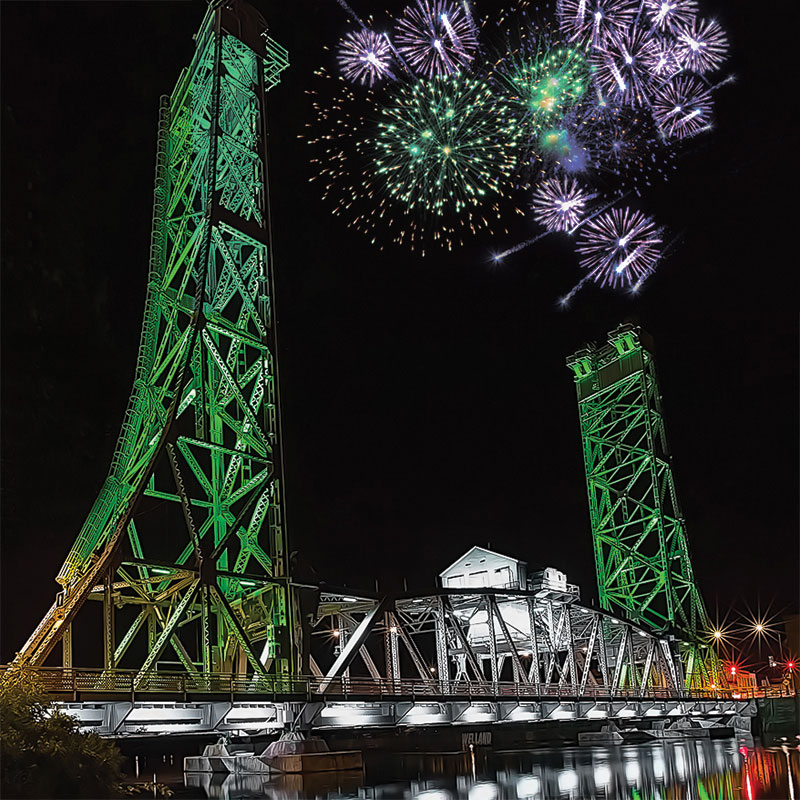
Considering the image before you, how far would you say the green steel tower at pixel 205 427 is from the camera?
94.1 ft

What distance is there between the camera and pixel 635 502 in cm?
6197

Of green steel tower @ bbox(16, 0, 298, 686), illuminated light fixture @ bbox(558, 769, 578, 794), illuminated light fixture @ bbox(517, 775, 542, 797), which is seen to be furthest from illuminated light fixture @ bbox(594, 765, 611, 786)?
green steel tower @ bbox(16, 0, 298, 686)

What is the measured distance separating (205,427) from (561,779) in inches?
613

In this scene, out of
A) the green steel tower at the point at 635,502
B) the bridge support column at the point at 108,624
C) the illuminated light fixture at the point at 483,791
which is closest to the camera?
the illuminated light fixture at the point at 483,791

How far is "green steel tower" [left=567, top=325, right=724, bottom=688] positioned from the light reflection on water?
18.8 metres

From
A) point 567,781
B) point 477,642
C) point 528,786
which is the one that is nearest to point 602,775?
point 567,781

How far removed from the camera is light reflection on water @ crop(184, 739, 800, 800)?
2361 cm

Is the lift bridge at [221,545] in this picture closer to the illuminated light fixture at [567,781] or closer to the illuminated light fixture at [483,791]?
the illuminated light fixture at [483,791]

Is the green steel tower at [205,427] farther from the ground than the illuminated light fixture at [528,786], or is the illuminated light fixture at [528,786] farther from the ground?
the green steel tower at [205,427]

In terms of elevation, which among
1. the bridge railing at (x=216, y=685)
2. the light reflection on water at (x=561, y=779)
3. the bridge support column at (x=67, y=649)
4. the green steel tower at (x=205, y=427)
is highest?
the green steel tower at (x=205, y=427)

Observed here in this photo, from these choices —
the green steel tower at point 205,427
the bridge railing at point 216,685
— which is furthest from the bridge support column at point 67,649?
the bridge railing at point 216,685

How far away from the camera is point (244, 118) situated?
120ft

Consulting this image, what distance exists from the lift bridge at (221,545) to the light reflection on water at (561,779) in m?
2.01

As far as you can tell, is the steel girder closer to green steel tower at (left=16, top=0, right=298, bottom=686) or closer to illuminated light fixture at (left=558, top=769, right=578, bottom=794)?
green steel tower at (left=16, top=0, right=298, bottom=686)
